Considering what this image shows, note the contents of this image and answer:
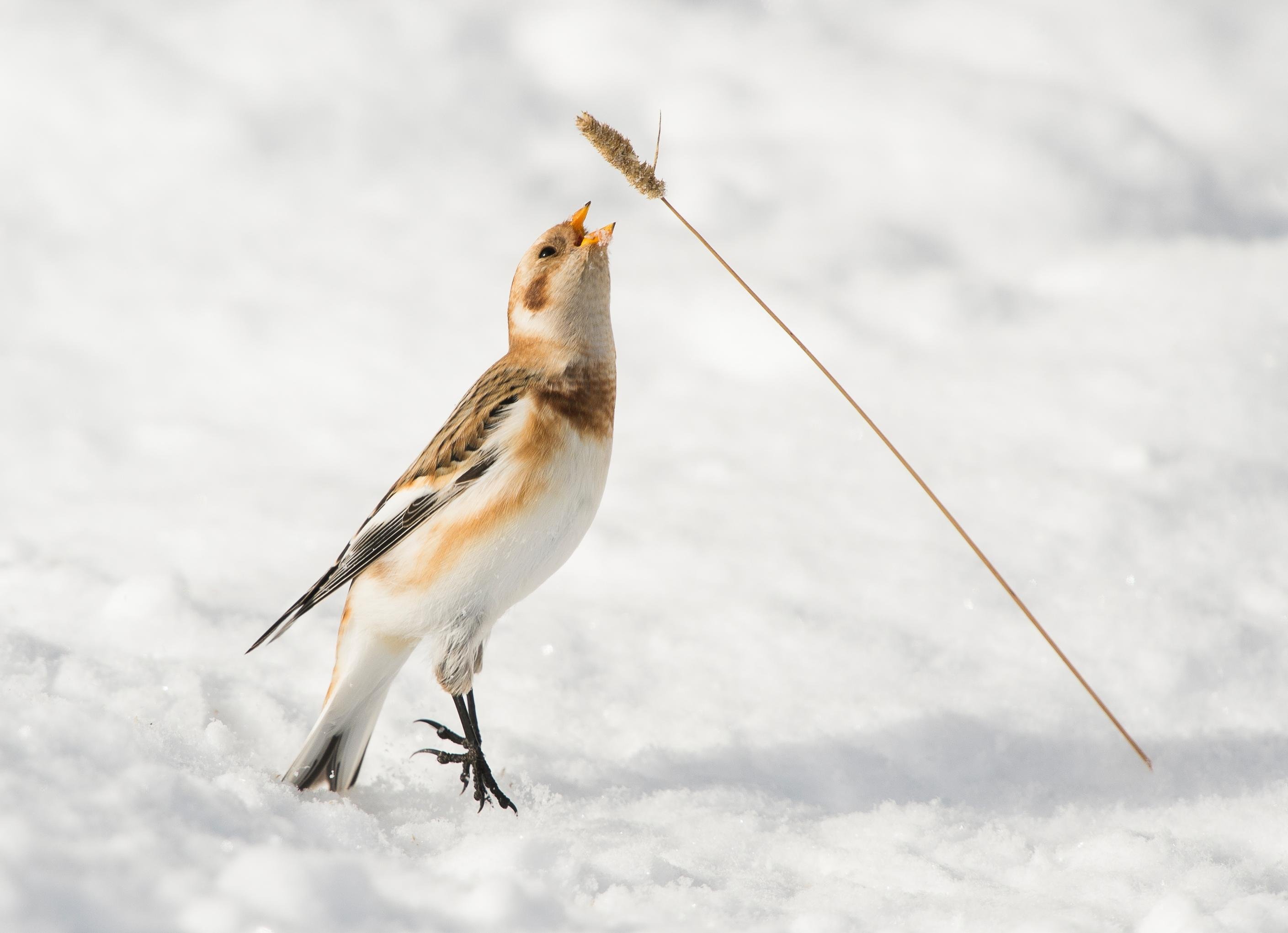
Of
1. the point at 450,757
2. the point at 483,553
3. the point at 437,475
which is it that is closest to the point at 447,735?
the point at 450,757

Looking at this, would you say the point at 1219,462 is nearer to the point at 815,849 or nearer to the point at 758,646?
the point at 758,646

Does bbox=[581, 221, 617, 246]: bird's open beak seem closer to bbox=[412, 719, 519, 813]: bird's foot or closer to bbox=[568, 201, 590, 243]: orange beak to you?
bbox=[568, 201, 590, 243]: orange beak

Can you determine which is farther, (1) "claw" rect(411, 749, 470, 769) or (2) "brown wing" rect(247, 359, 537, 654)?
(1) "claw" rect(411, 749, 470, 769)

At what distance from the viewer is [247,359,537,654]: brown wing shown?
301cm

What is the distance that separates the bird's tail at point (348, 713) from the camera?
3.07 m

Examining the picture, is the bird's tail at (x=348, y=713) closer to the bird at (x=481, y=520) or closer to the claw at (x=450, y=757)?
the bird at (x=481, y=520)

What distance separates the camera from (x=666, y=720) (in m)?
3.83

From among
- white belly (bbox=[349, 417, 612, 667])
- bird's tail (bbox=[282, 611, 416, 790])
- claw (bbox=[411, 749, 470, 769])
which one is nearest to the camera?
white belly (bbox=[349, 417, 612, 667])

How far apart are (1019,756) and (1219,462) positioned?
251 centimetres

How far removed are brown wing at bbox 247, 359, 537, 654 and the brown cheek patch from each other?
0.62 feet

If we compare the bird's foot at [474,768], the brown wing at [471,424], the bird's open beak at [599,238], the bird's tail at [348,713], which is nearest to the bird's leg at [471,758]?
the bird's foot at [474,768]

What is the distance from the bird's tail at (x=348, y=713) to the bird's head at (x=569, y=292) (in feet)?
3.28

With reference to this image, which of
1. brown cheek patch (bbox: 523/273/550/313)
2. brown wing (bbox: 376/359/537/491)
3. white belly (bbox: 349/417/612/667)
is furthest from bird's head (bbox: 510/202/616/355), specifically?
white belly (bbox: 349/417/612/667)

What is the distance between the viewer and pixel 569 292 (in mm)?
3148
